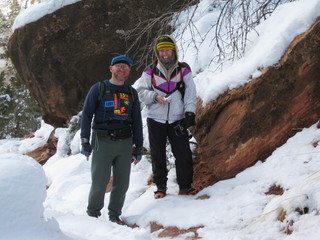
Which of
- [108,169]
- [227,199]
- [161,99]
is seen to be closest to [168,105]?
[161,99]

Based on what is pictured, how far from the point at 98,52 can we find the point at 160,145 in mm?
6254

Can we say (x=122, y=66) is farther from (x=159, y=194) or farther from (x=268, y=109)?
(x=268, y=109)

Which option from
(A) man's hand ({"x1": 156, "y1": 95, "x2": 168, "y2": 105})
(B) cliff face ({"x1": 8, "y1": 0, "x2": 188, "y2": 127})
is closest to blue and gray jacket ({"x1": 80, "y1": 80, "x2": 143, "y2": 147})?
(A) man's hand ({"x1": 156, "y1": 95, "x2": 168, "y2": 105})

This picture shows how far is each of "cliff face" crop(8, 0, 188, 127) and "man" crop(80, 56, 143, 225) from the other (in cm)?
531

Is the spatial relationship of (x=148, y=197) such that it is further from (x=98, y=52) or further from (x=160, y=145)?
(x=98, y=52)

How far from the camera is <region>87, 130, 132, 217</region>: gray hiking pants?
429cm

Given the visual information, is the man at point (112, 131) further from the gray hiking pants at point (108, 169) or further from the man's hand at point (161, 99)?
the man's hand at point (161, 99)

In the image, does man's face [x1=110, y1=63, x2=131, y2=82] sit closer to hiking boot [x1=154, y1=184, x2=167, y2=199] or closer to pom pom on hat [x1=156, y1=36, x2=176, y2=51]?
pom pom on hat [x1=156, y1=36, x2=176, y2=51]

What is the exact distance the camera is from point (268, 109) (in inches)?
161

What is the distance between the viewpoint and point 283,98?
404 centimetres

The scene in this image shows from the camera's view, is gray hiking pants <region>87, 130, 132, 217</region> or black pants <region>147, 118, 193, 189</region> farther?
black pants <region>147, 118, 193, 189</region>

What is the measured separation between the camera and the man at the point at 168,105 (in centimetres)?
Answer: 436

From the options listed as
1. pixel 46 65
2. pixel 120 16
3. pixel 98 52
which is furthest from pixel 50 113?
pixel 120 16

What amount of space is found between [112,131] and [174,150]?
0.86 meters
